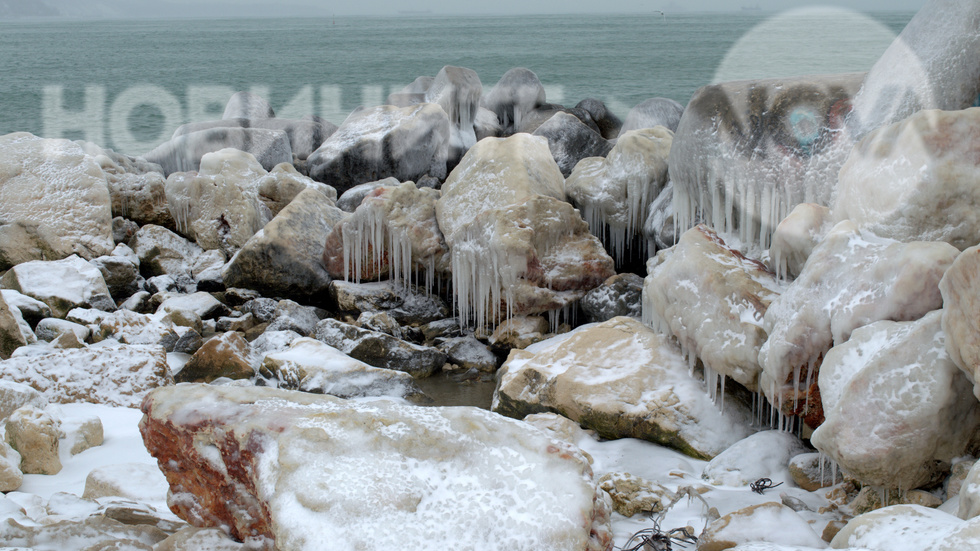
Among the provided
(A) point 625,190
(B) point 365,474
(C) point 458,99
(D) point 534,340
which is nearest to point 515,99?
(C) point 458,99

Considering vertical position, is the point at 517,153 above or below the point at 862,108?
below

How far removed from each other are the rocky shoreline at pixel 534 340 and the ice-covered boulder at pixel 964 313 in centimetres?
2

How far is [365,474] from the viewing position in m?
3.14

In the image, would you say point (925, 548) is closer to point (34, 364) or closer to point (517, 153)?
point (34, 364)

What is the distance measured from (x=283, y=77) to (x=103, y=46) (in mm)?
33149

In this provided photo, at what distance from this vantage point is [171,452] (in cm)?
345

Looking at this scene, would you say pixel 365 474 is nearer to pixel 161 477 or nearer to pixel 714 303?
pixel 161 477

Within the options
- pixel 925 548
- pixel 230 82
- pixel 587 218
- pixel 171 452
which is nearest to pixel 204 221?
pixel 587 218

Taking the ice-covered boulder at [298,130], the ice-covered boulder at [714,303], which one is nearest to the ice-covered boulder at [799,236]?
the ice-covered boulder at [714,303]

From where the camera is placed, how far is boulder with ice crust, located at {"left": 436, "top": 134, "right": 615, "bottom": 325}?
7980mm

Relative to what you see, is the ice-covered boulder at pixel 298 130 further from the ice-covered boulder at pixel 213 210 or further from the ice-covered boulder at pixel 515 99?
the ice-covered boulder at pixel 213 210

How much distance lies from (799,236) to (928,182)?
3.17 ft

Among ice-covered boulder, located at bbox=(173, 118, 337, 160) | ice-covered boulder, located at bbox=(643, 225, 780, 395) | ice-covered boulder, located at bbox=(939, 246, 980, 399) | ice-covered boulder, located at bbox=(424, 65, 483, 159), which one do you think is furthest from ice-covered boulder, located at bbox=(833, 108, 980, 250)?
ice-covered boulder, located at bbox=(173, 118, 337, 160)

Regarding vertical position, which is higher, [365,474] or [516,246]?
[365,474]
